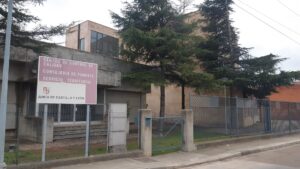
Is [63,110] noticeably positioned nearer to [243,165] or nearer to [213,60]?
[243,165]

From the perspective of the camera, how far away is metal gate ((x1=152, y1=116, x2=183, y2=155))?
46.9ft

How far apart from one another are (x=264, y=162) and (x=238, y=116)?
21.4ft

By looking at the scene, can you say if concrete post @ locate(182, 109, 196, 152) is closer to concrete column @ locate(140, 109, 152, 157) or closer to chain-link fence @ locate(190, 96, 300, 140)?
chain-link fence @ locate(190, 96, 300, 140)

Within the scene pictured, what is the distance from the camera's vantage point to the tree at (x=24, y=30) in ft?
44.1

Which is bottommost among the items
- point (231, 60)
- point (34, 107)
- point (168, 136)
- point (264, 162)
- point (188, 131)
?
point (264, 162)

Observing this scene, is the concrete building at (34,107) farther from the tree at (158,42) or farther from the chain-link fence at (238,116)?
the chain-link fence at (238,116)

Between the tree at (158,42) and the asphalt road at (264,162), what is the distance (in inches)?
255

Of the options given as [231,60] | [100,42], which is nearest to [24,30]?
[231,60]

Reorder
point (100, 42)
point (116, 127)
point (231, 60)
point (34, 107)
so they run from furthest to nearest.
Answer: point (100, 42) < point (231, 60) < point (34, 107) < point (116, 127)

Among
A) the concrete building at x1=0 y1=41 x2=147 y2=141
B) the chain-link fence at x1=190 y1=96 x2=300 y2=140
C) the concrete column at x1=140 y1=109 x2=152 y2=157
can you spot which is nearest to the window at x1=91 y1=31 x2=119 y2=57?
the concrete building at x1=0 y1=41 x2=147 y2=141

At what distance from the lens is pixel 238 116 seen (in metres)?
19.0

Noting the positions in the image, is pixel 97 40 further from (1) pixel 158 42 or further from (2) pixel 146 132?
(2) pixel 146 132

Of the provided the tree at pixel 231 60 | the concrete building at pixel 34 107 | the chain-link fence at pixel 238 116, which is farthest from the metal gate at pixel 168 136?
the tree at pixel 231 60

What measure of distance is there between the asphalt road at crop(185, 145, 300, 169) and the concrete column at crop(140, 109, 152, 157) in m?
2.14
